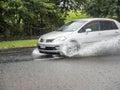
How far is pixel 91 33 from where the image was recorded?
16125 millimetres

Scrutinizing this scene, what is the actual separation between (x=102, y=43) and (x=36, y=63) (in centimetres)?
388

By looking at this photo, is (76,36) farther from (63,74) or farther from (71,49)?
(63,74)

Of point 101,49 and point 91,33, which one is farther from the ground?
point 91,33

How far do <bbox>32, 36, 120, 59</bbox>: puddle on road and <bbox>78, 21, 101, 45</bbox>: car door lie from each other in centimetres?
23

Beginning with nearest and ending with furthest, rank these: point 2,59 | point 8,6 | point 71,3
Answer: point 2,59
point 8,6
point 71,3

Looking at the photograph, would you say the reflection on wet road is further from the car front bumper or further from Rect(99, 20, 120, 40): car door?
Rect(99, 20, 120, 40): car door

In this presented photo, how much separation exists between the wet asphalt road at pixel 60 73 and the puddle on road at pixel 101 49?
671 mm

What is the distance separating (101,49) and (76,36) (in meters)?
1.37

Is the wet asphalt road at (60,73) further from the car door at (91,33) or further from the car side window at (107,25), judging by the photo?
the car side window at (107,25)

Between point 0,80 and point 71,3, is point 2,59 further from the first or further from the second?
point 71,3

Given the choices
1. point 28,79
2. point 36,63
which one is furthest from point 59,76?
point 36,63

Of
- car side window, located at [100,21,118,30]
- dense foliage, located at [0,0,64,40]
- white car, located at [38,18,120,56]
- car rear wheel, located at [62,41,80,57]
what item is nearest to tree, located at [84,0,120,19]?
dense foliage, located at [0,0,64,40]

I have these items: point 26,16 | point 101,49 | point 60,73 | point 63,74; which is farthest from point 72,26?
point 26,16

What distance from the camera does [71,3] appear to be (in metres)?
30.3
